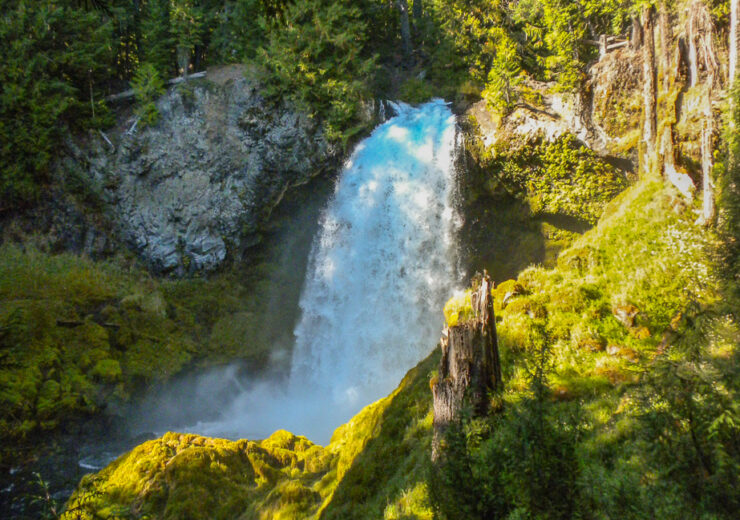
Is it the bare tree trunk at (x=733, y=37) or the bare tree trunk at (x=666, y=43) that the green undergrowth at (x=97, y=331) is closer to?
the bare tree trunk at (x=666, y=43)

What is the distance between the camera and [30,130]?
17516 mm

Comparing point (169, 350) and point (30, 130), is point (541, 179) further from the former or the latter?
point (30, 130)

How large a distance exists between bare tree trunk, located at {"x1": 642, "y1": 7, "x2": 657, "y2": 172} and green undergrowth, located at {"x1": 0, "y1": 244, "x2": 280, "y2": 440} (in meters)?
16.1

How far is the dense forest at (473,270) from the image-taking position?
3332 millimetres

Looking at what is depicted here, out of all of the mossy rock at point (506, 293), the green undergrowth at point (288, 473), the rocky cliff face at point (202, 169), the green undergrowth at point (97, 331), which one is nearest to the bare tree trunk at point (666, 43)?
the mossy rock at point (506, 293)

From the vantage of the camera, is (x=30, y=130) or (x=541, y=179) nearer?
(x=541, y=179)

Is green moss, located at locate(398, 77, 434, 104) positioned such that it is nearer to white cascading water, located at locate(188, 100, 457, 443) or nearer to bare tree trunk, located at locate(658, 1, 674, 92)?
white cascading water, located at locate(188, 100, 457, 443)

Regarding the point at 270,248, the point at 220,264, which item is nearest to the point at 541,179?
the point at 270,248

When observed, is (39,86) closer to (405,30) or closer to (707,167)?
(405,30)

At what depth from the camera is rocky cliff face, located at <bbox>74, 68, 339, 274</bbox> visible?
1878 cm

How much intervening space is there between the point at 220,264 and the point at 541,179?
1435 centimetres

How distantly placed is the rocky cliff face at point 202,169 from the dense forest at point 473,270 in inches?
24.9

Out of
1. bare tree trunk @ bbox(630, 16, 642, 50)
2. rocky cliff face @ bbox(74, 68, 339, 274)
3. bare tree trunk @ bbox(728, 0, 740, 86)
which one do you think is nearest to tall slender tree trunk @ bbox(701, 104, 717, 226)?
bare tree trunk @ bbox(728, 0, 740, 86)

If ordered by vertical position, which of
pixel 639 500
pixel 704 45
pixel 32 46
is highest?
pixel 32 46
